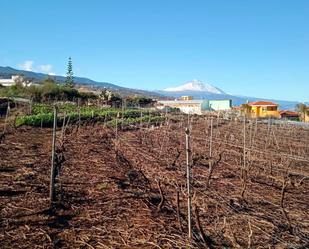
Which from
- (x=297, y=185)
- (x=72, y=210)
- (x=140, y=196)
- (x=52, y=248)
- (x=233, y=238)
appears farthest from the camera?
(x=297, y=185)

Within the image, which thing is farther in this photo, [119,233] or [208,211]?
[208,211]

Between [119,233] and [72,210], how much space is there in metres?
1.08

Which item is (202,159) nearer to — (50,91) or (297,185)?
(297,185)

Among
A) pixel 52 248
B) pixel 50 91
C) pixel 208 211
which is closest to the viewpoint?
pixel 52 248

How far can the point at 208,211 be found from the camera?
626cm

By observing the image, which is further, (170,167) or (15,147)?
(15,147)

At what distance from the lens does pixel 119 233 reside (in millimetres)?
5090

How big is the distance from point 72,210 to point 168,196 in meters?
1.83

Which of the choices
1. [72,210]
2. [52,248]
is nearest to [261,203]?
[72,210]

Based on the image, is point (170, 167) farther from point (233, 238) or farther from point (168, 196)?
point (233, 238)

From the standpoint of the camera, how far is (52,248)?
14.8ft

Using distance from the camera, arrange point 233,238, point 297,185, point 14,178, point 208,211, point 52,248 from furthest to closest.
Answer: point 297,185
point 14,178
point 208,211
point 233,238
point 52,248

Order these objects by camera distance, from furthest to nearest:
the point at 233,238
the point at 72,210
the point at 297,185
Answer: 1. the point at 297,185
2. the point at 72,210
3. the point at 233,238

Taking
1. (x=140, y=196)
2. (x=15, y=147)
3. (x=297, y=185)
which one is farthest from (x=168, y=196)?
(x=15, y=147)
